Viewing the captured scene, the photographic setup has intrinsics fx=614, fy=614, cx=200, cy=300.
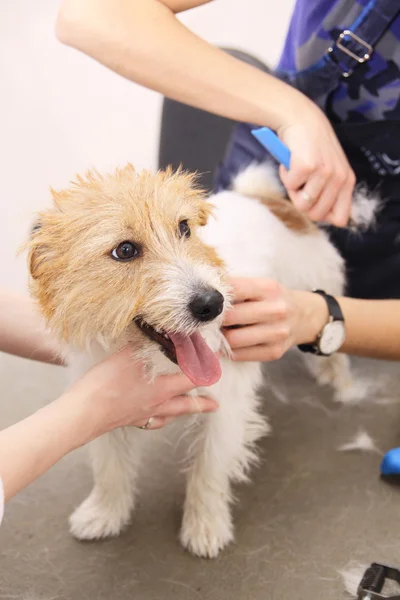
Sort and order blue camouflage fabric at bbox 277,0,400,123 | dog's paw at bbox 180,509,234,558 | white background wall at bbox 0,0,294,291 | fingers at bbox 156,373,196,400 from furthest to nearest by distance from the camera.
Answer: white background wall at bbox 0,0,294,291, blue camouflage fabric at bbox 277,0,400,123, dog's paw at bbox 180,509,234,558, fingers at bbox 156,373,196,400

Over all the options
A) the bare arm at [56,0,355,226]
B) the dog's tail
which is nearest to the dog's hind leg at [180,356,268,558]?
the bare arm at [56,0,355,226]

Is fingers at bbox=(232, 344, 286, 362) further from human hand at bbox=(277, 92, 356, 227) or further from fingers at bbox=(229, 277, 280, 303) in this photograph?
human hand at bbox=(277, 92, 356, 227)

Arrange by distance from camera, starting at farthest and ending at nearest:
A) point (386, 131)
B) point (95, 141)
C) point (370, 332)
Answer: point (95, 141) → point (386, 131) → point (370, 332)

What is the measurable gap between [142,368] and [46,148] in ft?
6.42

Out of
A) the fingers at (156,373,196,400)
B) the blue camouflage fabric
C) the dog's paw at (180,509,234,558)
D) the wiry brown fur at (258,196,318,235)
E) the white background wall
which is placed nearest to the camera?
the fingers at (156,373,196,400)

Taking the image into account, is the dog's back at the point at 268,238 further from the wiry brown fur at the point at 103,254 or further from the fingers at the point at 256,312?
the wiry brown fur at the point at 103,254

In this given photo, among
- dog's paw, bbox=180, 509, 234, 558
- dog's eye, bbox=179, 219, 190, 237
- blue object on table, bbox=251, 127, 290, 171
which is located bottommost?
dog's paw, bbox=180, 509, 234, 558

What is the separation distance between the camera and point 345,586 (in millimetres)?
883

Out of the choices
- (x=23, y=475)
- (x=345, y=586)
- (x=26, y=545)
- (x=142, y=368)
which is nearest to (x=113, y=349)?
(x=142, y=368)

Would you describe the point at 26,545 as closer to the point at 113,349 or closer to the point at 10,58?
the point at 113,349

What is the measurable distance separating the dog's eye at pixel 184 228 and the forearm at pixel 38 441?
273 millimetres

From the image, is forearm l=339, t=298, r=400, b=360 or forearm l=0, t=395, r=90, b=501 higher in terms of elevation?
forearm l=339, t=298, r=400, b=360

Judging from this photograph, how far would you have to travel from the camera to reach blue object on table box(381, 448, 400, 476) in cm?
105

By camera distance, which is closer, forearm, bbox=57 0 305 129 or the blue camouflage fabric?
forearm, bbox=57 0 305 129
